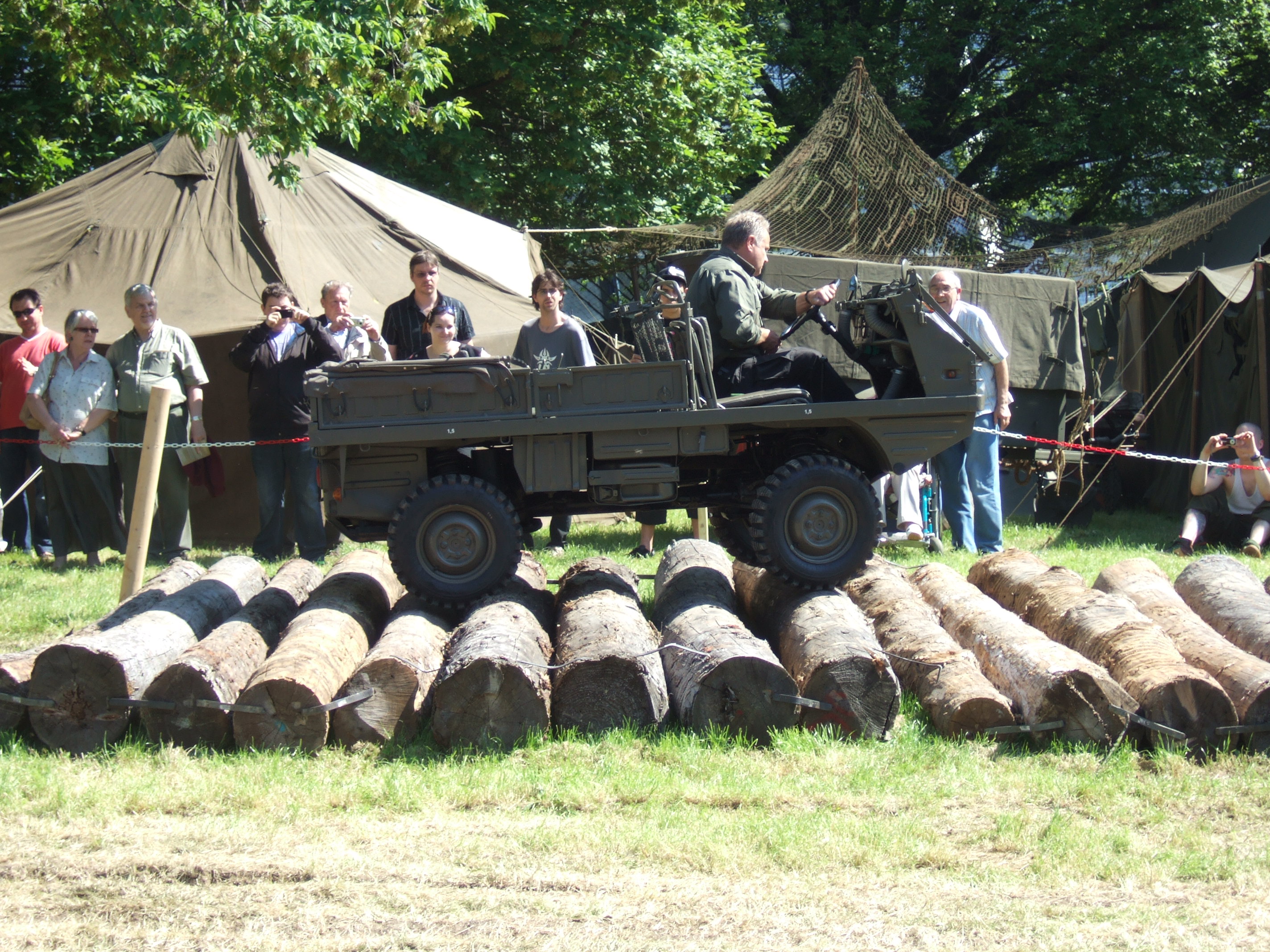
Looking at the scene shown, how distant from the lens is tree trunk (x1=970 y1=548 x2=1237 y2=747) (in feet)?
16.6

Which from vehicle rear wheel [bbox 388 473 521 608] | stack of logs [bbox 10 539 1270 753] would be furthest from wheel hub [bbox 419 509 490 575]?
stack of logs [bbox 10 539 1270 753]

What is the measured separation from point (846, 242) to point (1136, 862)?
11.6 m

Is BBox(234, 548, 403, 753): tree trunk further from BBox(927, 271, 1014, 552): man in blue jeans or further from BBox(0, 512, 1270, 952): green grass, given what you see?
BBox(927, 271, 1014, 552): man in blue jeans

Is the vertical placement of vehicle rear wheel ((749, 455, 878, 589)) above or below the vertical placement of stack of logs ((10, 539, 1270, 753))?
above

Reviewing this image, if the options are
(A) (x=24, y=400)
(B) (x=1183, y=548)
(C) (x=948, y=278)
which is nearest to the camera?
(C) (x=948, y=278)

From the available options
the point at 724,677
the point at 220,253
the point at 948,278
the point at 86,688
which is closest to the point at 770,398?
the point at 724,677

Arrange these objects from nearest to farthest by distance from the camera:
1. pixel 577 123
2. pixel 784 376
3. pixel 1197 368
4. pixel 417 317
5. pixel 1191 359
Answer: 1. pixel 784 376
2. pixel 417 317
3. pixel 1197 368
4. pixel 1191 359
5. pixel 577 123

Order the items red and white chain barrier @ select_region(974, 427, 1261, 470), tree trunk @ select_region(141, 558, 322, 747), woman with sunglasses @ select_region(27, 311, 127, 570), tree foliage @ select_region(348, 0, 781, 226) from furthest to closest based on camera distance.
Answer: tree foliage @ select_region(348, 0, 781, 226) → woman with sunglasses @ select_region(27, 311, 127, 570) → red and white chain barrier @ select_region(974, 427, 1261, 470) → tree trunk @ select_region(141, 558, 322, 747)

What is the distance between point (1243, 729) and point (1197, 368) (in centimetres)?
806

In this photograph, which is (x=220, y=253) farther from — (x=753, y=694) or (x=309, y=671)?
(x=753, y=694)

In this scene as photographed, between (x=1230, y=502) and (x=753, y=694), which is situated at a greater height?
(x=1230, y=502)

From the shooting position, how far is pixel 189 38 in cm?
943

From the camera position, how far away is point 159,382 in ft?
29.9

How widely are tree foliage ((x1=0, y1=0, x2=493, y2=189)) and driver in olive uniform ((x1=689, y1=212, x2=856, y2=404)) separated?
15.3 feet
